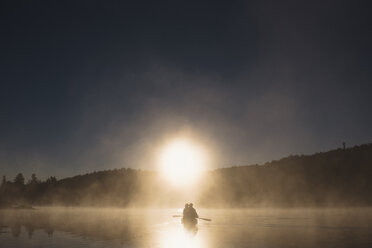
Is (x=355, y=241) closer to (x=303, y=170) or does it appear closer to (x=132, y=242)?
(x=132, y=242)

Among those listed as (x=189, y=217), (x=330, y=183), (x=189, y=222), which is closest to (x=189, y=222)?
(x=189, y=222)

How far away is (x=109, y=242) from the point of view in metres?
42.3

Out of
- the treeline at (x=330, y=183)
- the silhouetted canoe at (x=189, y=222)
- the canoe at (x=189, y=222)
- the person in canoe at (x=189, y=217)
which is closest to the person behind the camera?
the silhouetted canoe at (x=189, y=222)

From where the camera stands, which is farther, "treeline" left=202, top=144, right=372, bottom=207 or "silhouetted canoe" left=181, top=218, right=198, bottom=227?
"treeline" left=202, top=144, right=372, bottom=207

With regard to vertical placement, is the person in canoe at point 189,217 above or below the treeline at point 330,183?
below

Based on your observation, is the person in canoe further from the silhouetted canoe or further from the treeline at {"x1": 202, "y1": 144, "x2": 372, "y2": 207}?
the treeline at {"x1": 202, "y1": 144, "x2": 372, "y2": 207}

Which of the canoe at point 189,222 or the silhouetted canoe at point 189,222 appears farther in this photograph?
the canoe at point 189,222

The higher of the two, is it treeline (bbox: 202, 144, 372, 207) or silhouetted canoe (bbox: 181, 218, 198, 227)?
treeline (bbox: 202, 144, 372, 207)

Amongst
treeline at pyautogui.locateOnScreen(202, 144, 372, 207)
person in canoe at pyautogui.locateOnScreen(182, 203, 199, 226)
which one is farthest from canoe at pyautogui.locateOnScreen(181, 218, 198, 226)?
treeline at pyautogui.locateOnScreen(202, 144, 372, 207)

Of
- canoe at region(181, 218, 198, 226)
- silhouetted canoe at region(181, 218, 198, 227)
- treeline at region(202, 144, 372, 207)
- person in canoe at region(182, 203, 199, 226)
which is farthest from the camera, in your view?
treeline at region(202, 144, 372, 207)

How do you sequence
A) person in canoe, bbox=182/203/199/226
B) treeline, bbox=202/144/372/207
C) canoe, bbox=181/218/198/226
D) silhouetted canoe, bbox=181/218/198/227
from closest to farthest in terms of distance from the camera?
silhouetted canoe, bbox=181/218/198/227 → canoe, bbox=181/218/198/226 → person in canoe, bbox=182/203/199/226 → treeline, bbox=202/144/372/207

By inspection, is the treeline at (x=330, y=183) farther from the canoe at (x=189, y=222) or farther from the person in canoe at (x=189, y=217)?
the canoe at (x=189, y=222)

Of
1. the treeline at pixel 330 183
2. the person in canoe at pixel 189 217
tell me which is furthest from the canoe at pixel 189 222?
the treeline at pixel 330 183

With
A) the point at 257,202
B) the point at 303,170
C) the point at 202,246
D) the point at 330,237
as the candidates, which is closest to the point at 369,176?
the point at 303,170
